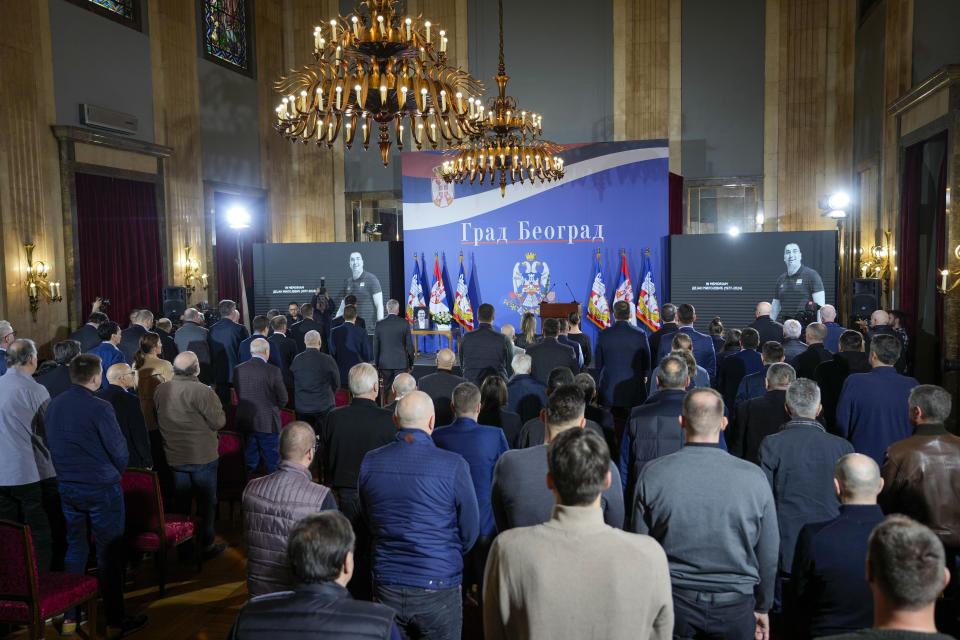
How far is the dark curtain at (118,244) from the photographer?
10.8 m

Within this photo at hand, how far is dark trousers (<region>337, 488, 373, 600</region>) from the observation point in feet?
9.80

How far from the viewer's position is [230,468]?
537 centimetres

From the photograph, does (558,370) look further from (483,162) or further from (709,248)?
(709,248)

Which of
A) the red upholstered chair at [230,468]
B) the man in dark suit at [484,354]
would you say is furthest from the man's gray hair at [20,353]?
the man in dark suit at [484,354]

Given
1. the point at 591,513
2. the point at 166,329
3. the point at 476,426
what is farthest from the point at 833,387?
the point at 166,329

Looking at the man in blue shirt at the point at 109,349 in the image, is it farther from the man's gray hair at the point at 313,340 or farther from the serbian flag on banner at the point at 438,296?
the serbian flag on banner at the point at 438,296

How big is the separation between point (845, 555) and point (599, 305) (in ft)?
32.1

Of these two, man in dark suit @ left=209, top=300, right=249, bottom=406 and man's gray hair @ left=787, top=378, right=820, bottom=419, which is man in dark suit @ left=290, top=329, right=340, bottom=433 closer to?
man in dark suit @ left=209, top=300, right=249, bottom=406

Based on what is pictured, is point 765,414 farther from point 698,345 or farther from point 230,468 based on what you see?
point 230,468

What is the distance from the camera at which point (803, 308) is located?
10.8m

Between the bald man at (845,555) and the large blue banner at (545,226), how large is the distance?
393 inches

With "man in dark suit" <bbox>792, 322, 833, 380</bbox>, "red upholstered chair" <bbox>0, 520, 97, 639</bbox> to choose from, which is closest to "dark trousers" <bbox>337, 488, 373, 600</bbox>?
"red upholstered chair" <bbox>0, 520, 97, 639</bbox>

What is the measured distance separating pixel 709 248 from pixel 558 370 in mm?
8024

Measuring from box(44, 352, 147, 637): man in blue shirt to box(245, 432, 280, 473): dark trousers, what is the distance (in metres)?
1.79
